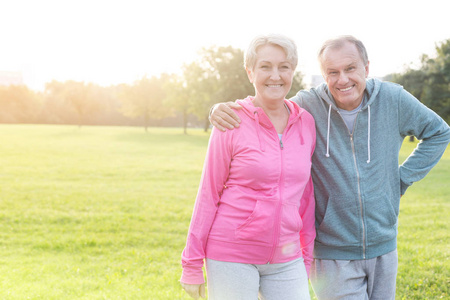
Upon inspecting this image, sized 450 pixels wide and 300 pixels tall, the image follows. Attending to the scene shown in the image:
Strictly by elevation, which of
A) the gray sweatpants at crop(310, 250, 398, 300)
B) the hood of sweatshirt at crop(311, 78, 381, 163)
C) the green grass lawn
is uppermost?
the hood of sweatshirt at crop(311, 78, 381, 163)

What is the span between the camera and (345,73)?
118 inches

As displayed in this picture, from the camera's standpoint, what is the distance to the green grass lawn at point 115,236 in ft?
19.1

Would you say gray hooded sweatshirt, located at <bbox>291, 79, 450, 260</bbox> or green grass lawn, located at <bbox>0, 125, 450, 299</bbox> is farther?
green grass lawn, located at <bbox>0, 125, 450, 299</bbox>

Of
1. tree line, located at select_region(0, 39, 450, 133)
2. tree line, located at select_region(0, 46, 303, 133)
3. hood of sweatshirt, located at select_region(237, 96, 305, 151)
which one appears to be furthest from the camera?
tree line, located at select_region(0, 46, 303, 133)

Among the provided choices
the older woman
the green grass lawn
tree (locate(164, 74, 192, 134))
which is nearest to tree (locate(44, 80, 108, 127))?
tree (locate(164, 74, 192, 134))

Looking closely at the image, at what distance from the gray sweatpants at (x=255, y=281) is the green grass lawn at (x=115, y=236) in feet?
9.89

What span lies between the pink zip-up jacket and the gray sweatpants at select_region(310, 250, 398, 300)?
1.51 ft

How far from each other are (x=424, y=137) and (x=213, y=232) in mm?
1662

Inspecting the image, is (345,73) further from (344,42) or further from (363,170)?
(363,170)

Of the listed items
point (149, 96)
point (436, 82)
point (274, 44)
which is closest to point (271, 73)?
point (274, 44)

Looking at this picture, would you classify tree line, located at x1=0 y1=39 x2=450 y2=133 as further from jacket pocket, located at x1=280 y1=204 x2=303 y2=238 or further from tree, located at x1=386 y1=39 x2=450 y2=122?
jacket pocket, located at x1=280 y1=204 x2=303 y2=238

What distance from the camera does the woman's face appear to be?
2744 mm

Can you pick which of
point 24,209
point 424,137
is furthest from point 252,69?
point 24,209

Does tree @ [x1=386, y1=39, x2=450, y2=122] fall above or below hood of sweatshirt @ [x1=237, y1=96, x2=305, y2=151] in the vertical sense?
above
